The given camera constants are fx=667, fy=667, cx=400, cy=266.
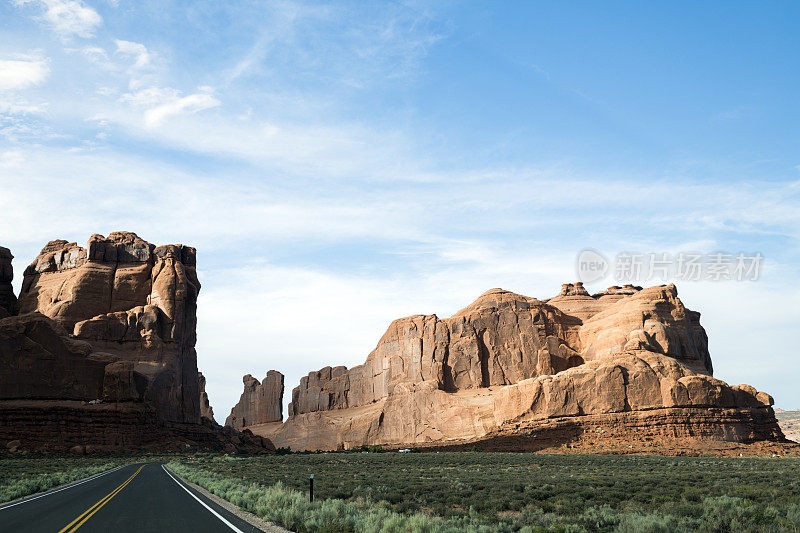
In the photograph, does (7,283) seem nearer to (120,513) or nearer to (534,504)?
(120,513)

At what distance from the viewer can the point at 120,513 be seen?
1897 centimetres

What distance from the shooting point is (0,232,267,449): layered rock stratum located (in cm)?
7769

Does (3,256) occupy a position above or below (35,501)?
above

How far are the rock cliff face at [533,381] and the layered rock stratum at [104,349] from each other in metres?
22.9

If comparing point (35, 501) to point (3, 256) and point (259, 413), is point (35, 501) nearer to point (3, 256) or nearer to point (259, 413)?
point (3, 256)

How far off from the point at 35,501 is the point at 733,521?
22.4 m

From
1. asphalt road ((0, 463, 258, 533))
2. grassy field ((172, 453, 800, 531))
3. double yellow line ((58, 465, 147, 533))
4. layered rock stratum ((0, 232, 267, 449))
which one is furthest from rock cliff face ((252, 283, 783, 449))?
double yellow line ((58, 465, 147, 533))

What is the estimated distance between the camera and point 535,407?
78500 millimetres

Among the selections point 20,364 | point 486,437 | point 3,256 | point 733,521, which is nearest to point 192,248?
point 3,256

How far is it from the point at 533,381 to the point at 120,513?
66294 mm

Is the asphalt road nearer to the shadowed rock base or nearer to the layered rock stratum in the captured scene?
the shadowed rock base

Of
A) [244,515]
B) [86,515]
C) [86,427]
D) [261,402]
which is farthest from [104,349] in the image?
[244,515]

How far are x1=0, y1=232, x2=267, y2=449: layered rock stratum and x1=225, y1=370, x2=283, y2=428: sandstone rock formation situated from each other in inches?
1637

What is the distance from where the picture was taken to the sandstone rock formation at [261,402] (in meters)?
151
